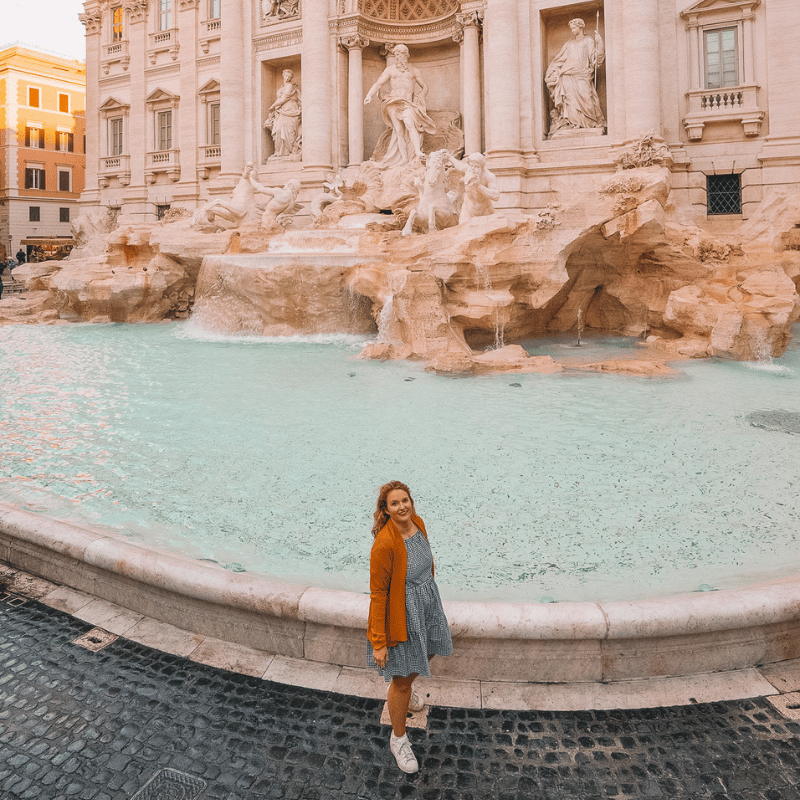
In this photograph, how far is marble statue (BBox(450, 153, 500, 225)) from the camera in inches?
420

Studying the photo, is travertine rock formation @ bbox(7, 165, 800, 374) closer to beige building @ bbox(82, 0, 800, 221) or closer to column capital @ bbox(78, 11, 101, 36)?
beige building @ bbox(82, 0, 800, 221)

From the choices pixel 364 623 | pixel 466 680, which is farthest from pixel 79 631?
pixel 466 680

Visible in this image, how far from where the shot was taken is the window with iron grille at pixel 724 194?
15.0 metres

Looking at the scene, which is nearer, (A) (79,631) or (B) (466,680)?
(B) (466,680)

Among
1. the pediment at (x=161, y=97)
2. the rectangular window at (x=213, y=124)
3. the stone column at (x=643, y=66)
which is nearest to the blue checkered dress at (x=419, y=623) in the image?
the stone column at (x=643, y=66)

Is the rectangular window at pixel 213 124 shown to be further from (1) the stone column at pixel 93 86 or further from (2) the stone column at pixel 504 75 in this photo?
(2) the stone column at pixel 504 75

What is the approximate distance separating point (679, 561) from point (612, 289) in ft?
29.2

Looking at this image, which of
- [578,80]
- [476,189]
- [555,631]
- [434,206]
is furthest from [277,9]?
[555,631]

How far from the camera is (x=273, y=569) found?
10.5ft

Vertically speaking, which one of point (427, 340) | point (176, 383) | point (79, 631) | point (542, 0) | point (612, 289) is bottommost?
point (79, 631)

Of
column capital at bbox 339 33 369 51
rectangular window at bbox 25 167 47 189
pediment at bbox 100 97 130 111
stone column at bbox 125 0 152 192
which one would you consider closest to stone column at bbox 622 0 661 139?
column capital at bbox 339 33 369 51

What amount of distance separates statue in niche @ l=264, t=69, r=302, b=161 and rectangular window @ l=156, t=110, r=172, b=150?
5.10 m

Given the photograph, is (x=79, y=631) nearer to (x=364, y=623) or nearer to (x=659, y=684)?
(x=364, y=623)

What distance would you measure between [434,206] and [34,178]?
31.8 metres
